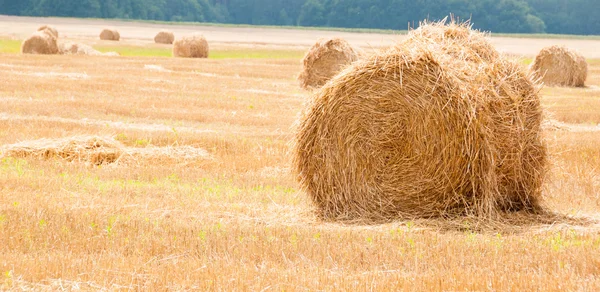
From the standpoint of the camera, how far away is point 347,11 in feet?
368

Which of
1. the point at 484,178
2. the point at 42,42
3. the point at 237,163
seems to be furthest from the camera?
the point at 42,42

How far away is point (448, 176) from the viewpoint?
9.06 meters

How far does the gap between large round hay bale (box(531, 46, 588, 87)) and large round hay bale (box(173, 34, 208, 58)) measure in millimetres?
16383

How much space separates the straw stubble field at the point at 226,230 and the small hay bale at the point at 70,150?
312 mm

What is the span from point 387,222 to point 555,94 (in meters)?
17.9

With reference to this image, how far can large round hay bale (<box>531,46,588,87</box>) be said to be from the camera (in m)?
28.9

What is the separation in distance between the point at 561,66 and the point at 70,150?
786 inches

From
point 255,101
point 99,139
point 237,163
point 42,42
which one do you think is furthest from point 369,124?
point 42,42

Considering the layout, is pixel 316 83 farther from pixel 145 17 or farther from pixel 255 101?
pixel 145 17

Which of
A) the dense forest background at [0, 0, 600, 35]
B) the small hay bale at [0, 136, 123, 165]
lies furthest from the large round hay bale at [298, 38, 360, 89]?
the dense forest background at [0, 0, 600, 35]

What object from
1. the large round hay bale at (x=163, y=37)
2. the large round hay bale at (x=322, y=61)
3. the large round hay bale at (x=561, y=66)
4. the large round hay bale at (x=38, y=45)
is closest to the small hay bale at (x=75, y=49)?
the large round hay bale at (x=38, y=45)

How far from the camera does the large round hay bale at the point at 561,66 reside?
28.9 m

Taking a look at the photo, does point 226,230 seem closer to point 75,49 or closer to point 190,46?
point 75,49

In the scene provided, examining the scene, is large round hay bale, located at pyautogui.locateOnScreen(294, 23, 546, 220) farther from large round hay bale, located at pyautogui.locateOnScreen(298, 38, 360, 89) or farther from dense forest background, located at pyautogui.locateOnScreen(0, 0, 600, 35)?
dense forest background, located at pyautogui.locateOnScreen(0, 0, 600, 35)
